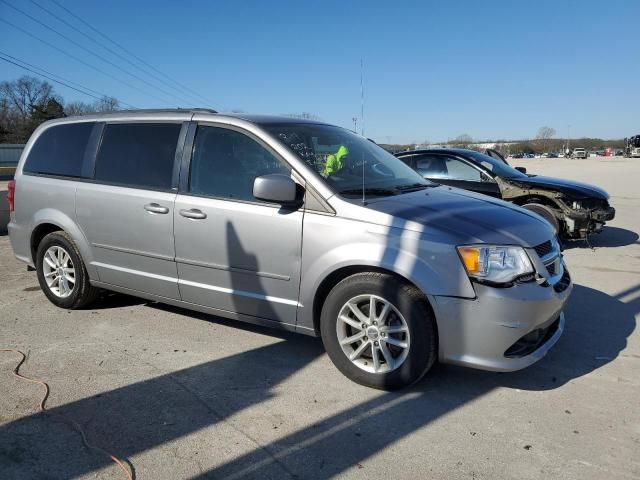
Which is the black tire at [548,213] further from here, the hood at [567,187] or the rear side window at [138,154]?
the rear side window at [138,154]

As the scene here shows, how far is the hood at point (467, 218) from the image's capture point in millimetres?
3199

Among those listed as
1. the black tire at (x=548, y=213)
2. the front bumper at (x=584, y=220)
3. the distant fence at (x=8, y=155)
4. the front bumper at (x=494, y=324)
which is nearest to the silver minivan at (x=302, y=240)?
the front bumper at (x=494, y=324)

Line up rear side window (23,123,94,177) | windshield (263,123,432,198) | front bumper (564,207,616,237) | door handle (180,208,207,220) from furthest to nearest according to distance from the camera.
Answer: front bumper (564,207,616,237) → rear side window (23,123,94,177) → door handle (180,208,207,220) → windshield (263,123,432,198)

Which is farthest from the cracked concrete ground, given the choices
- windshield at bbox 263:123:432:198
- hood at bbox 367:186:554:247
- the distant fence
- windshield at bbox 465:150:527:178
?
the distant fence

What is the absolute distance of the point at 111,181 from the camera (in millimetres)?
4547

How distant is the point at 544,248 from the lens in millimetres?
3469

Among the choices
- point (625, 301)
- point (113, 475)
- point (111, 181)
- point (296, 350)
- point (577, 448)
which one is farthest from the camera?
point (625, 301)

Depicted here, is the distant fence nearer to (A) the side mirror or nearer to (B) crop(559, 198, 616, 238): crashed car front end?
(B) crop(559, 198, 616, 238): crashed car front end

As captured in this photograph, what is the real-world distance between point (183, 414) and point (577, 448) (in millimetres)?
2262

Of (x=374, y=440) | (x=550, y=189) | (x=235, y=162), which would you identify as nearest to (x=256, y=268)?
(x=235, y=162)

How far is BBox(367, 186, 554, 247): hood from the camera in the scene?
10.5 feet

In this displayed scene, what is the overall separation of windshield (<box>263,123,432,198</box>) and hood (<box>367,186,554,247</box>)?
22 cm

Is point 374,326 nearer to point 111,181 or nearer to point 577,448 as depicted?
point 577,448

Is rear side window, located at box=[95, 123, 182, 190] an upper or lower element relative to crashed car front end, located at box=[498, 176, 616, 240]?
upper
